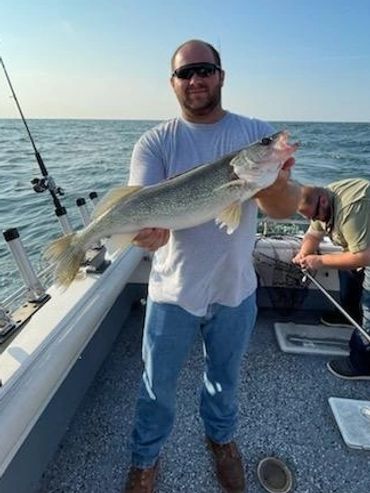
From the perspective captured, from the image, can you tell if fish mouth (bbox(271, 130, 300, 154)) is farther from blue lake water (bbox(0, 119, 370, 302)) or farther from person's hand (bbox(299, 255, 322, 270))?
person's hand (bbox(299, 255, 322, 270))

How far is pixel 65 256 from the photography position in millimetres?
1929

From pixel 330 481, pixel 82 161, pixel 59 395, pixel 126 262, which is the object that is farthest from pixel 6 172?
pixel 330 481

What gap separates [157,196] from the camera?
1789mm

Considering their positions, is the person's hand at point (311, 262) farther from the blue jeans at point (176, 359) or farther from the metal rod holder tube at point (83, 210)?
the metal rod holder tube at point (83, 210)

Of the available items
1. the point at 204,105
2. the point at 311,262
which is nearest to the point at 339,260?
the point at 311,262

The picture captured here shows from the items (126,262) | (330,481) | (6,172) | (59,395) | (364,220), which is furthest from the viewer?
(6,172)

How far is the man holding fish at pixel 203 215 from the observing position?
1.77 metres

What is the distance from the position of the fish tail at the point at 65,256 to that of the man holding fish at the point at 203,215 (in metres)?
0.30

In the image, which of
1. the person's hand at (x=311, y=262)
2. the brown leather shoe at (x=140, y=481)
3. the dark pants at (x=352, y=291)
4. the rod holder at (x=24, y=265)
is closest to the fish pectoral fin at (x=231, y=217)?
the rod holder at (x=24, y=265)

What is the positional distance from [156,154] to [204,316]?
787 mm

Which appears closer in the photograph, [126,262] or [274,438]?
[274,438]

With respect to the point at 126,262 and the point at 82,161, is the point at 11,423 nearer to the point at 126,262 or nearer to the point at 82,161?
the point at 126,262

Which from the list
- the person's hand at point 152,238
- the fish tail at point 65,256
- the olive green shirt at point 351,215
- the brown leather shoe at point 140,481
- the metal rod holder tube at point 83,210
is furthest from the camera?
the metal rod holder tube at point 83,210

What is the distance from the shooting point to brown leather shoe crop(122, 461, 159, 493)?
215 centimetres
